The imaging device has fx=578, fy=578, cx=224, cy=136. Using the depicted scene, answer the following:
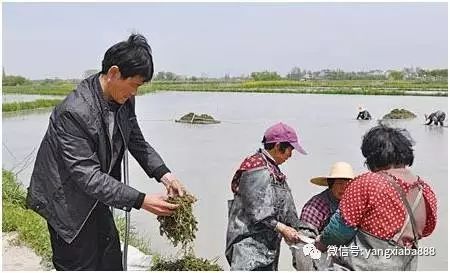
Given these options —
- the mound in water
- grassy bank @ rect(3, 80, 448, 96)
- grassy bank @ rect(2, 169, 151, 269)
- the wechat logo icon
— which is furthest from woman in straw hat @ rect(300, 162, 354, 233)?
grassy bank @ rect(3, 80, 448, 96)

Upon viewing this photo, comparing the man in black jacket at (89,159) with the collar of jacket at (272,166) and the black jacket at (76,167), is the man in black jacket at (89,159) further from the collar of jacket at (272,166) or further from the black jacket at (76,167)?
the collar of jacket at (272,166)

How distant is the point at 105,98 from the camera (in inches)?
74.9

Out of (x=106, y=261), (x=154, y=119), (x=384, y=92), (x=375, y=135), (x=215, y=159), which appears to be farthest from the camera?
(x=384, y=92)

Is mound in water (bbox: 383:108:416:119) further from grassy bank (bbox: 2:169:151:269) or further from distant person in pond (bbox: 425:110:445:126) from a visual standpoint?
grassy bank (bbox: 2:169:151:269)

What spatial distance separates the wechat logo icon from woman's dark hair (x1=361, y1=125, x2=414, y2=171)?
0.41m

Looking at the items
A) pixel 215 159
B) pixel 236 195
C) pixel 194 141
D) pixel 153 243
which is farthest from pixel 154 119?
pixel 236 195

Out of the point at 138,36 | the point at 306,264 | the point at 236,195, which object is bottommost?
the point at 306,264

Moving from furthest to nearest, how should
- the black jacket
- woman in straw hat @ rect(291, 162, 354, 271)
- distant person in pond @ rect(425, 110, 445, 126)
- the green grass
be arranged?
1. distant person in pond @ rect(425, 110, 445, 126)
2. the green grass
3. woman in straw hat @ rect(291, 162, 354, 271)
4. the black jacket

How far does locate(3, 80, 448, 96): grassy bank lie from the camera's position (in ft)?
67.3

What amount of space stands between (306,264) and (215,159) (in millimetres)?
4926

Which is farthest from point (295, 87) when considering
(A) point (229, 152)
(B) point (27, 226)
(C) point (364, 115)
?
(B) point (27, 226)

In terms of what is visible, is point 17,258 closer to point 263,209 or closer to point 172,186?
point 172,186

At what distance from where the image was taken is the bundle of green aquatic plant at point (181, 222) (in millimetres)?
2115

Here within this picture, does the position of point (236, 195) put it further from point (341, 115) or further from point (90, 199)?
point (341, 115)
